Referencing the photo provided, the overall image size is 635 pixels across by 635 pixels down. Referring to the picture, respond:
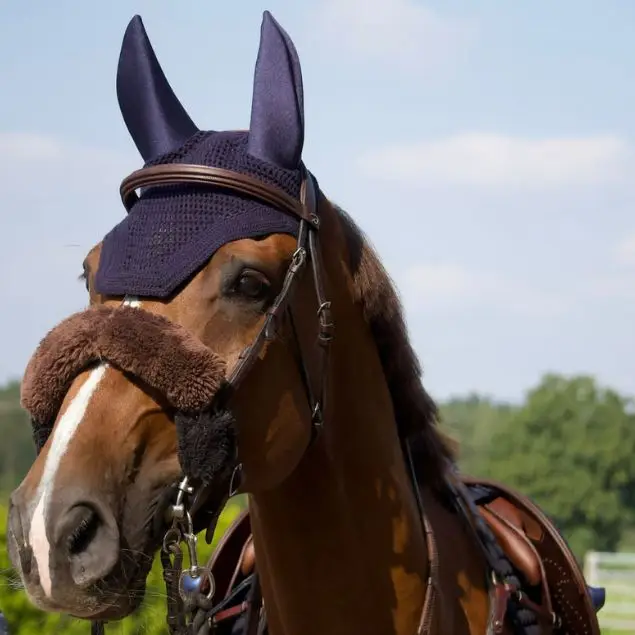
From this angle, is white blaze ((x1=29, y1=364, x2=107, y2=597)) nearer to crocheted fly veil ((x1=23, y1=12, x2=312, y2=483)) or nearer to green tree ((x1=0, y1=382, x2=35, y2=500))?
crocheted fly veil ((x1=23, y1=12, x2=312, y2=483))

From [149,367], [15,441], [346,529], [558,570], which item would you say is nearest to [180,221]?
[149,367]

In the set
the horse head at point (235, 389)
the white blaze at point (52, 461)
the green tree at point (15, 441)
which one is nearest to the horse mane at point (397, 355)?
the horse head at point (235, 389)

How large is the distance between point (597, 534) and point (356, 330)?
112 ft

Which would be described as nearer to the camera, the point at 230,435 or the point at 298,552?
the point at 230,435

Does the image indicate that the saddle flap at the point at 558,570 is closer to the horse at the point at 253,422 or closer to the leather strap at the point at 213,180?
the horse at the point at 253,422

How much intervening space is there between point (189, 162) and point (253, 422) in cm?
67

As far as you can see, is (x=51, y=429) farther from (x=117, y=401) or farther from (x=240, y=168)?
(x=240, y=168)

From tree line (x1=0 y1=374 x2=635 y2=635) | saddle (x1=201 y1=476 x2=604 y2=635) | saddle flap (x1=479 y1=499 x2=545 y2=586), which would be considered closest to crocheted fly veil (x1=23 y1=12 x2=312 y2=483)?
saddle (x1=201 y1=476 x2=604 y2=635)

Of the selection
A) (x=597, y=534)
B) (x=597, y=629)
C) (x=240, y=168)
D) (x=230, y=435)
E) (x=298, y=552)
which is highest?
(x=240, y=168)

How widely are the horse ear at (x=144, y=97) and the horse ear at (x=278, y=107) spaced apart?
28 cm

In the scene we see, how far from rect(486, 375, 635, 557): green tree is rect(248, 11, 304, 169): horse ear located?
32001 millimetres

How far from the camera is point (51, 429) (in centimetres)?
231

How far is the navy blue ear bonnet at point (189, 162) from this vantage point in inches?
95.0

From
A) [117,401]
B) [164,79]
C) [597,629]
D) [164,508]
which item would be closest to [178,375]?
[117,401]
